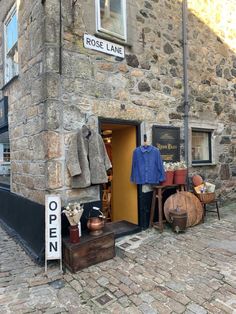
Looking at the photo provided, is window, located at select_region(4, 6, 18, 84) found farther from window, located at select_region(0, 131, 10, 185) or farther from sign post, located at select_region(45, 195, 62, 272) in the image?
sign post, located at select_region(45, 195, 62, 272)

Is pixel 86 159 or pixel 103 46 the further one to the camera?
pixel 103 46

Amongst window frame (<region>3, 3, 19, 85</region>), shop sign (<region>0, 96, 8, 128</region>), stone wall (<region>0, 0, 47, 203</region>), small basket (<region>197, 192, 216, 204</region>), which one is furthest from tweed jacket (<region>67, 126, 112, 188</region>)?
shop sign (<region>0, 96, 8, 128</region>)

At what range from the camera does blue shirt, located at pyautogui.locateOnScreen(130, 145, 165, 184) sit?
4.18m

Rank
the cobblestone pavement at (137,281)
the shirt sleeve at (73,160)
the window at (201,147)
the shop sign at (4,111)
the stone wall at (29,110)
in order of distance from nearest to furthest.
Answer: the cobblestone pavement at (137,281), the shirt sleeve at (73,160), the stone wall at (29,110), the shop sign at (4,111), the window at (201,147)

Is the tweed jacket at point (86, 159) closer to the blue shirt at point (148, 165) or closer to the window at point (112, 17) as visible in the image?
the blue shirt at point (148, 165)

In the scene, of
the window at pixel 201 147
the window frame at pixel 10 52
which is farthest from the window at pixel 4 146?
the window at pixel 201 147

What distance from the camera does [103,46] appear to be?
152 inches

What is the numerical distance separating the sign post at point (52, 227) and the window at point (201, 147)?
3377 millimetres

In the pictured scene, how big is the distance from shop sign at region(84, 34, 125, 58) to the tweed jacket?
4.09 feet

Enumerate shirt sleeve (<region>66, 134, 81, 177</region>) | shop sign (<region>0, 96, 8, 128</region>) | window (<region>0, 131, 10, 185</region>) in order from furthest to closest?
window (<region>0, 131, 10, 185</region>)
shop sign (<region>0, 96, 8, 128</region>)
shirt sleeve (<region>66, 134, 81, 177</region>)

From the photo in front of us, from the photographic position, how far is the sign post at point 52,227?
9.87 feet

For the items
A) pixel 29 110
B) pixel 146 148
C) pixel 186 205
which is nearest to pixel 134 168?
pixel 146 148

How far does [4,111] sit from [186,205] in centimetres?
383

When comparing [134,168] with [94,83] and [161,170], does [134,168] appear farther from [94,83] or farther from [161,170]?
[94,83]
